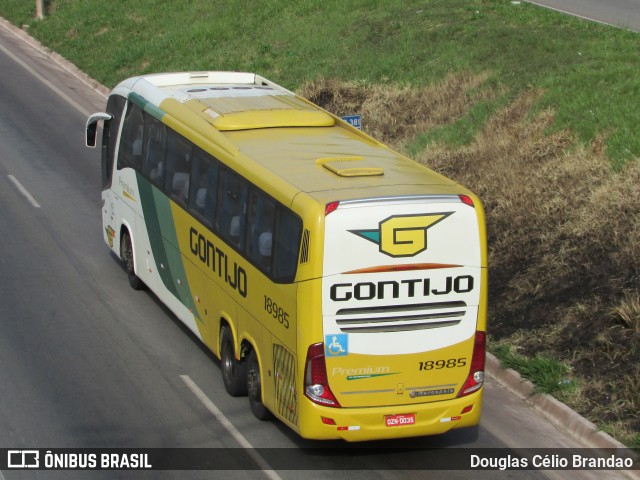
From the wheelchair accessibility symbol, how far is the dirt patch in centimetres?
360

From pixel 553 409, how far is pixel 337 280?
3915mm

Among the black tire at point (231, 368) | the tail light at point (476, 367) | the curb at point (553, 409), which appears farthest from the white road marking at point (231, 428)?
the curb at point (553, 409)

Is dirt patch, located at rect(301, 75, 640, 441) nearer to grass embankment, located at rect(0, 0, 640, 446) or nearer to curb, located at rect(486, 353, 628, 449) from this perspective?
grass embankment, located at rect(0, 0, 640, 446)

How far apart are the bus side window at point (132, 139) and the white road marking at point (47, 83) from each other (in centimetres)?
1124

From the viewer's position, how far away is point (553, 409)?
1357 cm

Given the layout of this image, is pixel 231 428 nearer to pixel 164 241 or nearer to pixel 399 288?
pixel 399 288

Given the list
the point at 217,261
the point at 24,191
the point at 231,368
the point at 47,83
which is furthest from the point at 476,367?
the point at 47,83

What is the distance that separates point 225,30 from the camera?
3216 cm

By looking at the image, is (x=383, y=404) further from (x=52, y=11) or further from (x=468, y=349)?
(x=52, y=11)

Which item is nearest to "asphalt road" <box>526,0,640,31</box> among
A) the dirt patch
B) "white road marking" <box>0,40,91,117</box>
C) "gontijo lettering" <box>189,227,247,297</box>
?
the dirt patch

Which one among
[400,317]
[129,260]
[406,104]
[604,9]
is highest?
[604,9]

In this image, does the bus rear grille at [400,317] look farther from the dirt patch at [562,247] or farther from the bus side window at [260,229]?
the dirt patch at [562,247]

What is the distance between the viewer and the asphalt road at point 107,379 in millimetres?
12352

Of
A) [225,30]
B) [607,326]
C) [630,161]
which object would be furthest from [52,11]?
[607,326]
